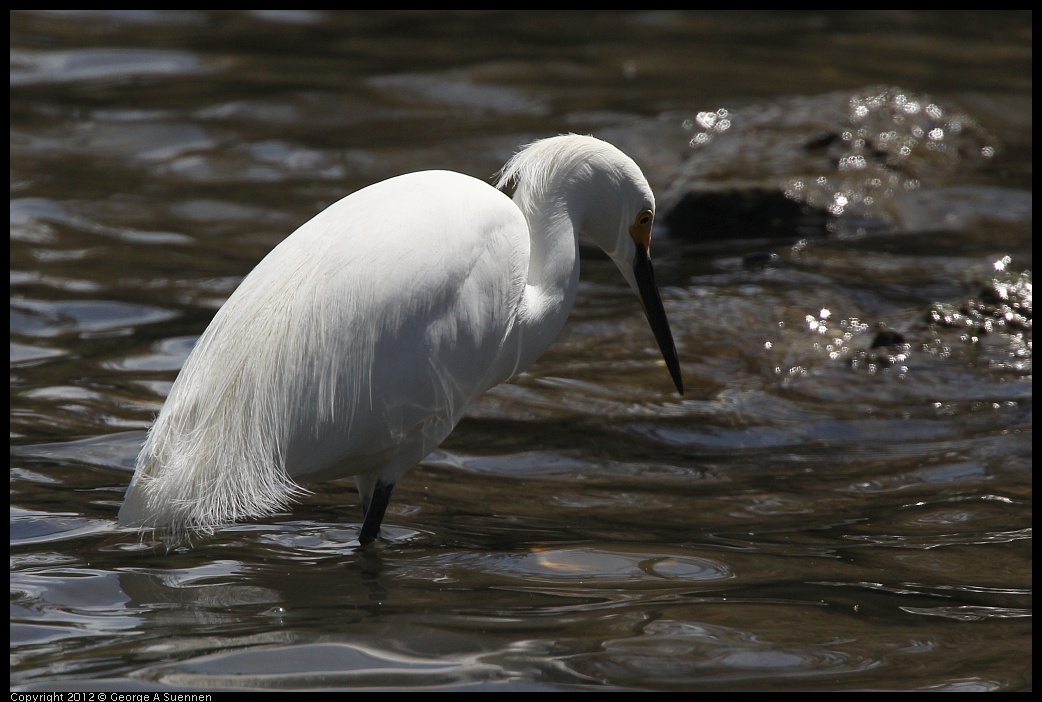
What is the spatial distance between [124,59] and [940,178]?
8.06 m

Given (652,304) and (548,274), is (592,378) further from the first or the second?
(548,274)

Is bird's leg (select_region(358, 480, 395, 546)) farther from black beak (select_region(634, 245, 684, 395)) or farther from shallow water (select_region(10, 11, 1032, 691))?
black beak (select_region(634, 245, 684, 395))

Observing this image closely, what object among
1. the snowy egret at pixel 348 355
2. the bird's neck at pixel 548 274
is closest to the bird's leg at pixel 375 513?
the snowy egret at pixel 348 355

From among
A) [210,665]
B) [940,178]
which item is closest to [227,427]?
[210,665]

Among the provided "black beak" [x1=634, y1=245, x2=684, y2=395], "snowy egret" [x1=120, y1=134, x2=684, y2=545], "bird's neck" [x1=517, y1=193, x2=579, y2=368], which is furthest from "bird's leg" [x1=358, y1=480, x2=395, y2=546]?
"black beak" [x1=634, y1=245, x2=684, y2=395]

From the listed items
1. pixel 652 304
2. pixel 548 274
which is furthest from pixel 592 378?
pixel 548 274

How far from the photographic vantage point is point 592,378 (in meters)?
6.32

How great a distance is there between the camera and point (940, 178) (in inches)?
370

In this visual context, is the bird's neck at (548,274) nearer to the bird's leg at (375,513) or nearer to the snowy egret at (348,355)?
the snowy egret at (348,355)

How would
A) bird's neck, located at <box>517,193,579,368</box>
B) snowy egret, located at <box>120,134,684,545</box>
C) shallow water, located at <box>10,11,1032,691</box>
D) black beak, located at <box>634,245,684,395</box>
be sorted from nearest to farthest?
shallow water, located at <box>10,11,1032,691</box> < snowy egret, located at <box>120,134,684,545</box> < bird's neck, located at <box>517,193,579,368</box> < black beak, located at <box>634,245,684,395</box>

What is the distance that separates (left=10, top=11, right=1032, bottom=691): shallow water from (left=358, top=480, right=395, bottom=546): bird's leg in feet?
0.28

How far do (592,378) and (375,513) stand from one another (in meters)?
2.29

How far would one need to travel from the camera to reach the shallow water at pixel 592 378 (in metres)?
3.52

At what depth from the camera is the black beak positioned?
5.00 metres
